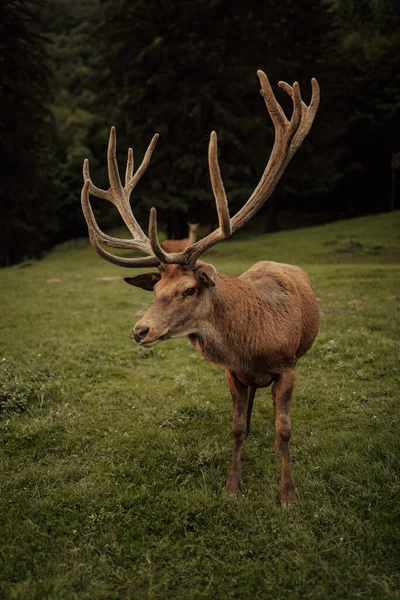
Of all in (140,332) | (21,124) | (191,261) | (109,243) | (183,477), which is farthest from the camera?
(21,124)

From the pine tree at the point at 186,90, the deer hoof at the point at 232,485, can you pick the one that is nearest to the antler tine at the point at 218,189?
the deer hoof at the point at 232,485

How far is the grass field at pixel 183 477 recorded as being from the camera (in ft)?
9.93

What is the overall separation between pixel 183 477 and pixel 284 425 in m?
1.09

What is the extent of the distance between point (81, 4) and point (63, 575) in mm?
75671

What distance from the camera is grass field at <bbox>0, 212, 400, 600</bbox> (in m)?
3.03

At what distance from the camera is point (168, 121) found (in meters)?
23.0

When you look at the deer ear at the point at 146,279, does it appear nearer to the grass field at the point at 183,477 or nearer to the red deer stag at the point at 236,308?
the red deer stag at the point at 236,308

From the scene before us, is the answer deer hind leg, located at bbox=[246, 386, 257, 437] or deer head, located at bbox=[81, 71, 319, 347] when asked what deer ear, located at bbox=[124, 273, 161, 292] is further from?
deer hind leg, located at bbox=[246, 386, 257, 437]

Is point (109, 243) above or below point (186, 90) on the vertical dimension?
below

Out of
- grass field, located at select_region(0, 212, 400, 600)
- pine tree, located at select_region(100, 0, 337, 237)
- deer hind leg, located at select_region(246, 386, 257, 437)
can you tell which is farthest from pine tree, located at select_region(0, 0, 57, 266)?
deer hind leg, located at select_region(246, 386, 257, 437)

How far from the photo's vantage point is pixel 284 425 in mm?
3928

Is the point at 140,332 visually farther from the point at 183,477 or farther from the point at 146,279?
the point at 183,477

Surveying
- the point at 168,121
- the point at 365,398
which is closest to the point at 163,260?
the point at 365,398

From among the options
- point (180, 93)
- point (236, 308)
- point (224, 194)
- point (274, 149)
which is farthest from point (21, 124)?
point (236, 308)
